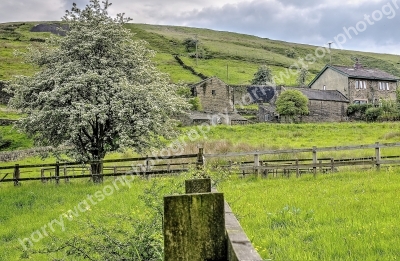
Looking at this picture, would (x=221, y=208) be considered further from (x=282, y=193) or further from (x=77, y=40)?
(x=77, y=40)

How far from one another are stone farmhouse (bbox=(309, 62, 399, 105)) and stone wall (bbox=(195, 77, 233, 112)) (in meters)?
19.6

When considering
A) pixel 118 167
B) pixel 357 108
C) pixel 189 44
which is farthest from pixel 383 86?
pixel 189 44

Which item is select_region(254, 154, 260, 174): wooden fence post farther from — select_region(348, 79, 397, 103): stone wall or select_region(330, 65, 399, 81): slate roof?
select_region(348, 79, 397, 103): stone wall

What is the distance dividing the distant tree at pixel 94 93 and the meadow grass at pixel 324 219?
5.51m

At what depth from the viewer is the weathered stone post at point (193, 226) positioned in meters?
2.03

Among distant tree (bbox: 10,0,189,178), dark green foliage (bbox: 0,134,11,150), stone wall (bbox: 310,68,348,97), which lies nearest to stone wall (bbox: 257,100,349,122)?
stone wall (bbox: 310,68,348,97)

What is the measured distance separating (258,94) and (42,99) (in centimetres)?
7784

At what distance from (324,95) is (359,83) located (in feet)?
23.9

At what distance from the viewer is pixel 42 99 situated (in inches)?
651

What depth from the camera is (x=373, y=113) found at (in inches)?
2399

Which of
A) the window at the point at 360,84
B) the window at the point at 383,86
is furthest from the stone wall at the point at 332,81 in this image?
the window at the point at 383,86

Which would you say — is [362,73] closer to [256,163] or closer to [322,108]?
[322,108]

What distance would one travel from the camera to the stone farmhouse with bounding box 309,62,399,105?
70188 millimetres

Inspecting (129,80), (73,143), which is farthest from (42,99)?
(129,80)
